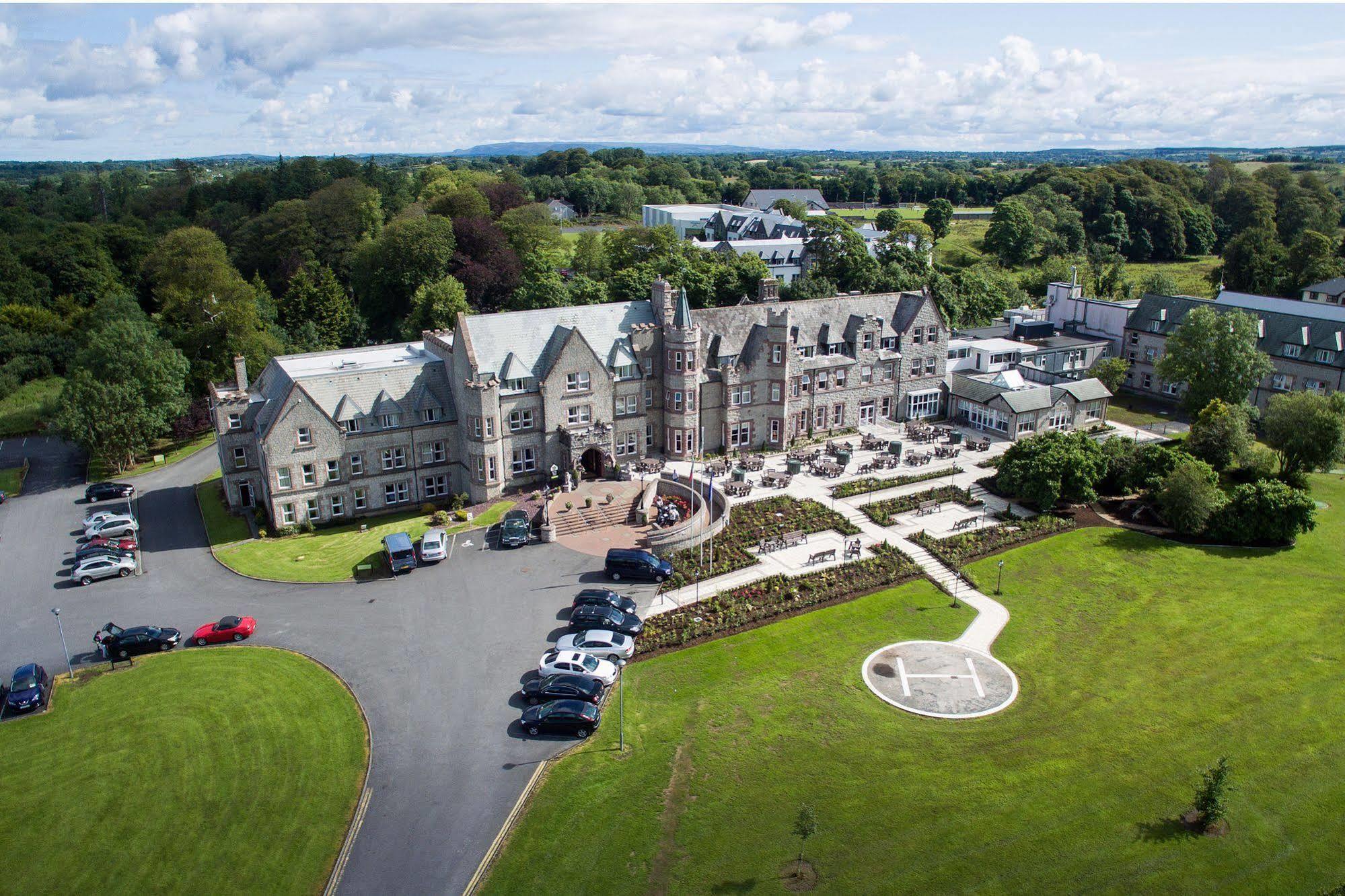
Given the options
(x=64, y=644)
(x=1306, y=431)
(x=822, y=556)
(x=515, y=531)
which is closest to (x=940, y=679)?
(x=822, y=556)

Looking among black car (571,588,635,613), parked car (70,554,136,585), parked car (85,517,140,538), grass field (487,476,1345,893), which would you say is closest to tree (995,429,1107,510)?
grass field (487,476,1345,893)

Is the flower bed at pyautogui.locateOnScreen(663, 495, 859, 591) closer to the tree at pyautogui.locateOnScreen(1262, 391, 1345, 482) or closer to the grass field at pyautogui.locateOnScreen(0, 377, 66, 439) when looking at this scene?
the tree at pyautogui.locateOnScreen(1262, 391, 1345, 482)

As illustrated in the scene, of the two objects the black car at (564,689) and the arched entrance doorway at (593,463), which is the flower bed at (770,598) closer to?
the black car at (564,689)

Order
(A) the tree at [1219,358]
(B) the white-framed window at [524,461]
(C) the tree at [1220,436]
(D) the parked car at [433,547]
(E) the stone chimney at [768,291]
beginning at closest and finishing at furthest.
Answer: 1. (D) the parked car at [433,547]
2. (B) the white-framed window at [524,461]
3. (C) the tree at [1220,436]
4. (A) the tree at [1219,358]
5. (E) the stone chimney at [768,291]

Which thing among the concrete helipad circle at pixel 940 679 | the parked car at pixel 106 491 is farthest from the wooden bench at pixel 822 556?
the parked car at pixel 106 491

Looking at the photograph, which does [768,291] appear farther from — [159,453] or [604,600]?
[159,453]

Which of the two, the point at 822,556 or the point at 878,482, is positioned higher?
the point at 878,482

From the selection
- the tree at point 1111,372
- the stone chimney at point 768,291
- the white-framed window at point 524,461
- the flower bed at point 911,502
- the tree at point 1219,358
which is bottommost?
the flower bed at point 911,502
